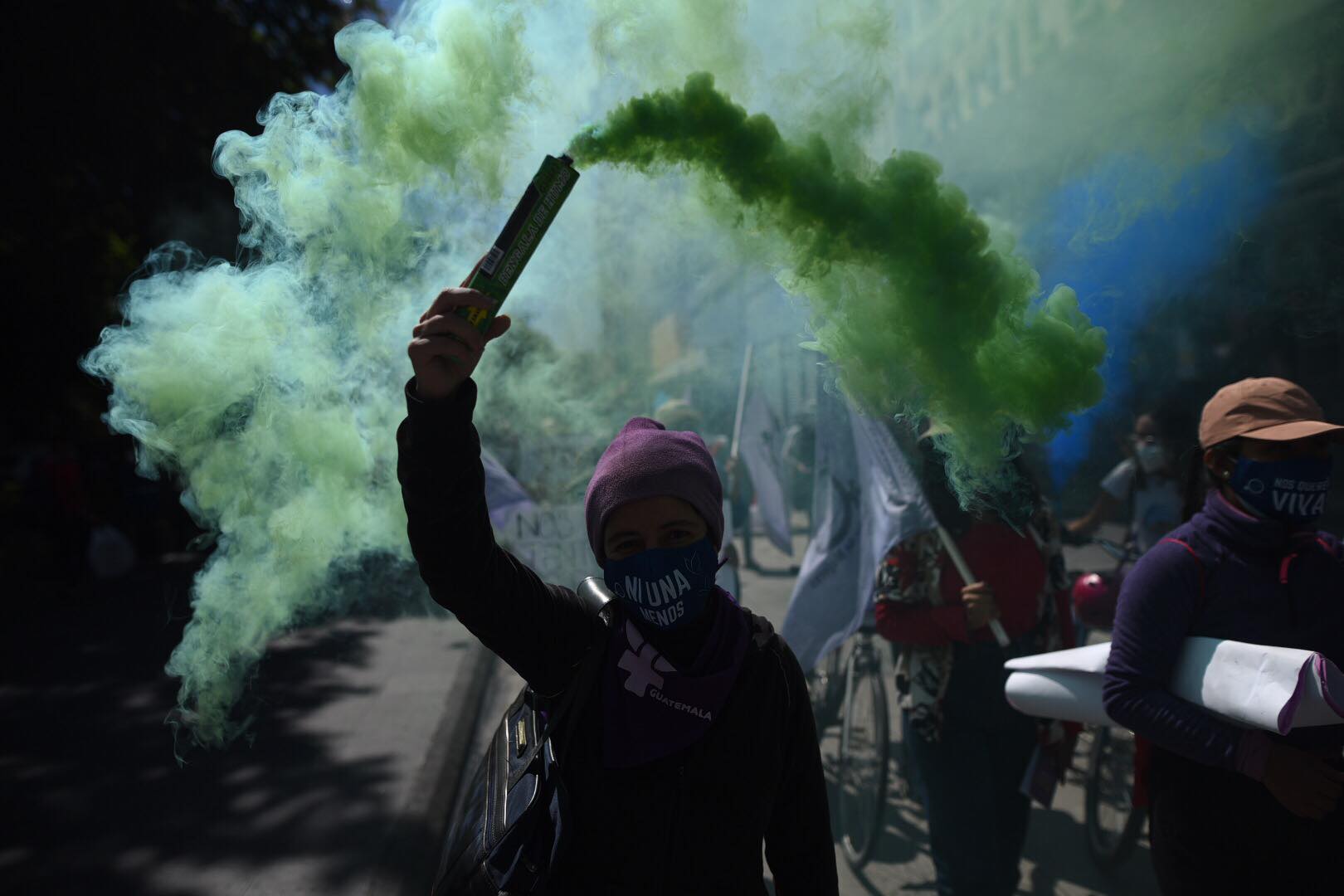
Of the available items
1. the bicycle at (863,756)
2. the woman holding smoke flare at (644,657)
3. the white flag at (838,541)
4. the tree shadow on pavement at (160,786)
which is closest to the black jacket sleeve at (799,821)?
the woman holding smoke flare at (644,657)

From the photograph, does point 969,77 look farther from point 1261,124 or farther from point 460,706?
point 460,706

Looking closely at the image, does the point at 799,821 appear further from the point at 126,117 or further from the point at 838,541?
the point at 126,117

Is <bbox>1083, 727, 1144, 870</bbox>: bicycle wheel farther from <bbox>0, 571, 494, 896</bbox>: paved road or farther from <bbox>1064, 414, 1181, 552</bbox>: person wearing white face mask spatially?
<bbox>0, 571, 494, 896</bbox>: paved road

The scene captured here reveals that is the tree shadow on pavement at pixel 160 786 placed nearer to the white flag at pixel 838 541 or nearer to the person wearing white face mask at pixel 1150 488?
the white flag at pixel 838 541

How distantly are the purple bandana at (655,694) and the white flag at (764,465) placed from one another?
545 centimetres

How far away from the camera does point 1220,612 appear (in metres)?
2.04

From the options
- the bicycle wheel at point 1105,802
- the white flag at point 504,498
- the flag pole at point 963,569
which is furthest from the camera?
the white flag at point 504,498

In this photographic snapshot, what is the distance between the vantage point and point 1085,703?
2369mm

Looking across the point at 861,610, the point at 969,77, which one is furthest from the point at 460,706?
the point at 969,77

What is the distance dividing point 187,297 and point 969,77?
7.00 metres

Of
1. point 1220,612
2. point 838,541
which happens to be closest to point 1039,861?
point 838,541

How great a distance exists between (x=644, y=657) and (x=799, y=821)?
45cm

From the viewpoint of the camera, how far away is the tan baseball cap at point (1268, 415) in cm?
204

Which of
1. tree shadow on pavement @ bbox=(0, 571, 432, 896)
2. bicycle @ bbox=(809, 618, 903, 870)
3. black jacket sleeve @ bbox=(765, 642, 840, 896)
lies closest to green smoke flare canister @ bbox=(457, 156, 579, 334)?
black jacket sleeve @ bbox=(765, 642, 840, 896)
